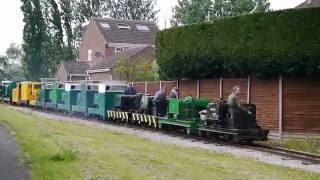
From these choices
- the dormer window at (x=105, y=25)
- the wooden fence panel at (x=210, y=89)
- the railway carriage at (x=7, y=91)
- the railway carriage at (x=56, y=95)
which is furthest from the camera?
the dormer window at (x=105, y=25)

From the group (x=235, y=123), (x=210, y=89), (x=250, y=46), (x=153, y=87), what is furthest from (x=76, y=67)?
(x=235, y=123)

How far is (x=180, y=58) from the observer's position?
32031 mm

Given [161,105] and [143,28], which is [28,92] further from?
[161,105]

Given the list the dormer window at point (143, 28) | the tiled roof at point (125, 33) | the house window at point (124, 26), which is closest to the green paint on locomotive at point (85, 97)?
the tiled roof at point (125, 33)

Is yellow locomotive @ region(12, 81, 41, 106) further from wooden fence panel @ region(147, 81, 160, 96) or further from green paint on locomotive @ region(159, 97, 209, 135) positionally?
green paint on locomotive @ region(159, 97, 209, 135)

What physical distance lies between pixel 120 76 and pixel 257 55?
2696 cm

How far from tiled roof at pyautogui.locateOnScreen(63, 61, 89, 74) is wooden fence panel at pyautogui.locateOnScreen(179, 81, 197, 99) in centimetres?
3817

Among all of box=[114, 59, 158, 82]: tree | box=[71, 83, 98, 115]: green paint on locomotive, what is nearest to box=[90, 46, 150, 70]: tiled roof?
box=[114, 59, 158, 82]: tree

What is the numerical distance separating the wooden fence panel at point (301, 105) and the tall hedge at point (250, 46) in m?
0.49

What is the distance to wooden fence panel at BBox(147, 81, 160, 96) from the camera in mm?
36781

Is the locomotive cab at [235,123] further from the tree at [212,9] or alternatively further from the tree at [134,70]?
the tree at [212,9]

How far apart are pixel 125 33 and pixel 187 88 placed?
37160 millimetres

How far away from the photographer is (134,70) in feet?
167

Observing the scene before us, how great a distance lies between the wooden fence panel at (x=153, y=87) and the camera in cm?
3678
